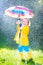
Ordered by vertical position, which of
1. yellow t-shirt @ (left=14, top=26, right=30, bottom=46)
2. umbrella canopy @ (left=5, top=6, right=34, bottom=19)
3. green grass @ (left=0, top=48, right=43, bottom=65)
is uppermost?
umbrella canopy @ (left=5, top=6, right=34, bottom=19)

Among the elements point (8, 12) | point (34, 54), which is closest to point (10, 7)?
point (8, 12)

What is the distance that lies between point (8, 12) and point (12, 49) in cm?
46

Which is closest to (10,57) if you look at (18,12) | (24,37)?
(24,37)

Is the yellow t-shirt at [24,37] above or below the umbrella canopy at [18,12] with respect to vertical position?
below

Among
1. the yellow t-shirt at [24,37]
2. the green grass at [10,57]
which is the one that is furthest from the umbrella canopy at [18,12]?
the green grass at [10,57]

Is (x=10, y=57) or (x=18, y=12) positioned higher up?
(x=18, y=12)

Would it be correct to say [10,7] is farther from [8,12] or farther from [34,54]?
[34,54]

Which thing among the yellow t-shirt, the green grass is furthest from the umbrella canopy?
the green grass

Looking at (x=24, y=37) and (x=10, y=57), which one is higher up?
(x=24, y=37)

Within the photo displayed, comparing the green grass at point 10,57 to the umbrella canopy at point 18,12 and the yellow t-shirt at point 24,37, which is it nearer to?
the yellow t-shirt at point 24,37

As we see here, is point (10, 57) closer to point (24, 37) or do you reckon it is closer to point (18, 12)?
point (24, 37)

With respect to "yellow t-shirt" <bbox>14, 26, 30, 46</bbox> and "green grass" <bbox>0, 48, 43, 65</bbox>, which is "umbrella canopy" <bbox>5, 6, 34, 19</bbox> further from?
"green grass" <bbox>0, 48, 43, 65</bbox>

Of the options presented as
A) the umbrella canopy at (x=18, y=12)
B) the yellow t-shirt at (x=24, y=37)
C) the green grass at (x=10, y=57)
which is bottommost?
the green grass at (x=10, y=57)

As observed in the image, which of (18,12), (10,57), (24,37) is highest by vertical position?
(18,12)
